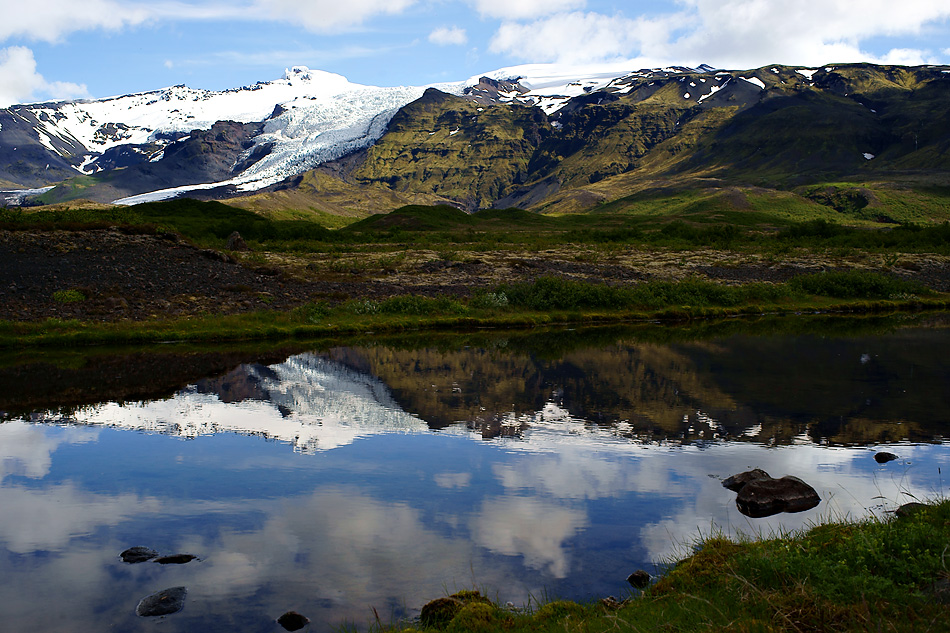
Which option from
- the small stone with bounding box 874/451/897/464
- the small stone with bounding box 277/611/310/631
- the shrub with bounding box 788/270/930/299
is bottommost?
the shrub with bounding box 788/270/930/299

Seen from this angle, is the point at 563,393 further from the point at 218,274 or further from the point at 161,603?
the point at 218,274

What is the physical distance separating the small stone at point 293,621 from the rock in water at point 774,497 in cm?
785

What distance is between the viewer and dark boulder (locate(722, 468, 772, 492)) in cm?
1334

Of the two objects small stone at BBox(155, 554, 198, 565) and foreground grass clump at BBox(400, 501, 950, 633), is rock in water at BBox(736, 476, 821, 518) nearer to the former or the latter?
foreground grass clump at BBox(400, 501, 950, 633)

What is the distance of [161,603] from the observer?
9.20m

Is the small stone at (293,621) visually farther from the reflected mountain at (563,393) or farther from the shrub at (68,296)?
the shrub at (68,296)

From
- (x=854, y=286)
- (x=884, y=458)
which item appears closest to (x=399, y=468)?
(x=884, y=458)

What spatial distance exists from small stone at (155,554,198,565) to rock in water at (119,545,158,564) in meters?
0.20

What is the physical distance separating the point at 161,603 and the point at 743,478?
1052cm

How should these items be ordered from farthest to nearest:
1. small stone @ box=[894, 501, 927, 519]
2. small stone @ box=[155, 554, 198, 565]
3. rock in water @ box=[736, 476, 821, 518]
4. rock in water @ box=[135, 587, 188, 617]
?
1. rock in water @ box=[736, 476, 821, 518]
2. small stone @ box=[894, 501, 927, 519]
3. small stone @ box=[155, 554, 198, 565]
4. rock in water @ box=[135, 587, 188, 617]

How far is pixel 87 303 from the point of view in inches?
1420

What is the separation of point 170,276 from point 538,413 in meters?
31.3

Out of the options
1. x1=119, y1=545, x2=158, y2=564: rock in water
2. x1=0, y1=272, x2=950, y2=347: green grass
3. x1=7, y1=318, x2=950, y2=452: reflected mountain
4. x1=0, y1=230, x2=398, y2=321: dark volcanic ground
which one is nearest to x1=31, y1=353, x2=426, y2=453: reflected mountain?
x1=7, y1=318, x2=950, y2=452: reflected mountain

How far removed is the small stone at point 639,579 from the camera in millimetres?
9656
